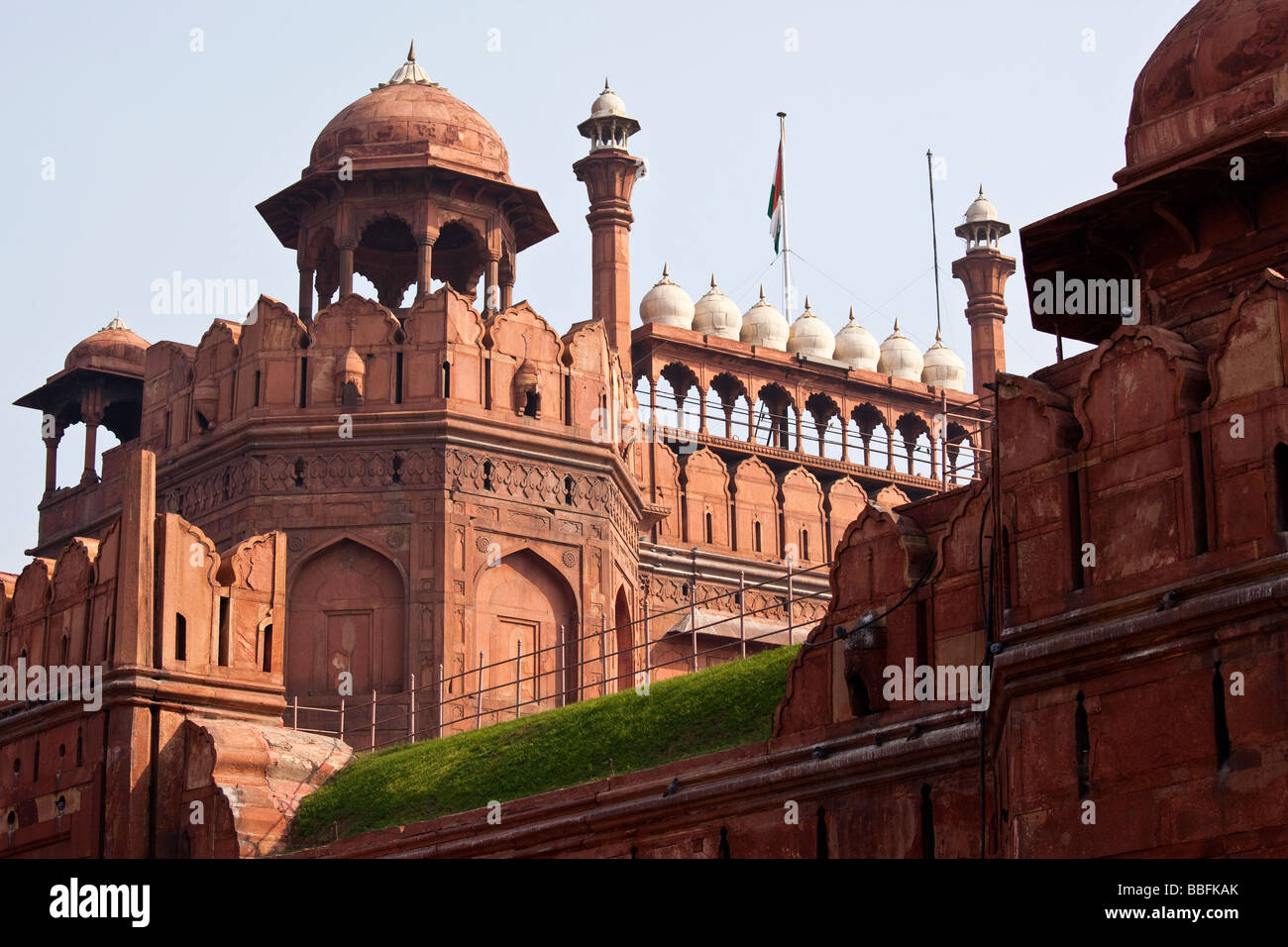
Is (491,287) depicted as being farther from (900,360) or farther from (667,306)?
(900,360)

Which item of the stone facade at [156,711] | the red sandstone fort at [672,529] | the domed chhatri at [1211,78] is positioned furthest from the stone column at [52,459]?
the domed chhatri at [1211,78]

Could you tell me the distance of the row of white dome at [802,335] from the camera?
127 feet

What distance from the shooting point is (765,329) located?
131 ft

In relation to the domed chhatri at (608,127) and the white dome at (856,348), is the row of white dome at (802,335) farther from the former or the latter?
the domed chhatri at (608,127)

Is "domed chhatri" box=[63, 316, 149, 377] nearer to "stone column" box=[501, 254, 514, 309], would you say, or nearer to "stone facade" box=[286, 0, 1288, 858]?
"stone column" box=[501, 254, 514, 309]

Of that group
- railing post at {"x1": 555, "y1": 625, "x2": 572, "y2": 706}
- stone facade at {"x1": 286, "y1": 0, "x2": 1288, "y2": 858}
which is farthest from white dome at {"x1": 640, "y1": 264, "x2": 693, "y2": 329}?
stone facade at {"x1": 286, "y1": 0, "x2": 1288, "y2": 858}

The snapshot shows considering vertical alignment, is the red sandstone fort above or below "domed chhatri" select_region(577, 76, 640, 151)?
below

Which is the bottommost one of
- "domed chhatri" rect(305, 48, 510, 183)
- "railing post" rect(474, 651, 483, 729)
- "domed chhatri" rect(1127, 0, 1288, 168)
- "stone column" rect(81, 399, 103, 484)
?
"railing post" rect(474, 651, 483, 729)

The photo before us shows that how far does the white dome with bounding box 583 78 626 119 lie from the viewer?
3366 cm

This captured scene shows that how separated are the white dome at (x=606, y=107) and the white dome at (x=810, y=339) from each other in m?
7.18

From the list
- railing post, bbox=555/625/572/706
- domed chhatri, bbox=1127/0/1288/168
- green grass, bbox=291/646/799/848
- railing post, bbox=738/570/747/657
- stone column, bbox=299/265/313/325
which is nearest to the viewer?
domed chhatri, bbox=1127/0/1288/168

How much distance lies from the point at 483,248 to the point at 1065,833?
18.6m

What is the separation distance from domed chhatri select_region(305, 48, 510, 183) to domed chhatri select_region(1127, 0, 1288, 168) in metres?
15.6
